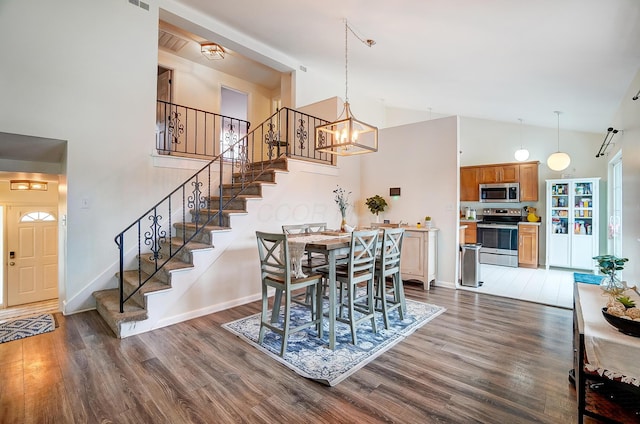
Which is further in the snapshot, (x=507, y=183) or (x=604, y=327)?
(x=507, y=183)

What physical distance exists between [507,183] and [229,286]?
6.68 meters

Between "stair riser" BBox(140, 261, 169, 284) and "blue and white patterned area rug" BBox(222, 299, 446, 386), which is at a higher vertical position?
"stair riser" BBox(140, 261, 169, 284)

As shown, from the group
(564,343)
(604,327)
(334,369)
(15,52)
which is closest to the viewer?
(604,327)

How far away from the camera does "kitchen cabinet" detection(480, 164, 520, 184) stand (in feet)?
23.1

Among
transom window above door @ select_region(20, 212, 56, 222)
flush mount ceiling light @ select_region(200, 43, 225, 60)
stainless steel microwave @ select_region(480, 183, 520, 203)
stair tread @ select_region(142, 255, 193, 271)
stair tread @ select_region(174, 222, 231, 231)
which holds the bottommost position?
stair tread @ select_region(142, 255, 193, 271)

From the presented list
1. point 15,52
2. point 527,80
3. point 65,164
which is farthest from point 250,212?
point 527,80

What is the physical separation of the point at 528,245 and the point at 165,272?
7295 millimetres

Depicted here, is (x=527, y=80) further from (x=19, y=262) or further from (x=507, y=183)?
(x=19, y=262)

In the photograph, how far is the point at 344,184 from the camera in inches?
230

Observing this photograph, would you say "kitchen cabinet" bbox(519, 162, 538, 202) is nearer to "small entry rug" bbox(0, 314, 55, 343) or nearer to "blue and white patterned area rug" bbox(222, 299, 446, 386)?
"blue and white patterned area rug" bbox(222, 299, 446, 386)

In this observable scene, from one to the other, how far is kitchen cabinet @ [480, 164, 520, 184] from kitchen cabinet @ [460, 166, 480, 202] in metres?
0.14

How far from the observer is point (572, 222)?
20.6 feet

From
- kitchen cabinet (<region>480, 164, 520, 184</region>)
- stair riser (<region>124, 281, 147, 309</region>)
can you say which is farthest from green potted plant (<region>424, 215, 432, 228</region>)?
stair riser (<region>124, 281, 147, 309</region>)

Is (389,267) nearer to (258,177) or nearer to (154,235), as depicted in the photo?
(258,177)
